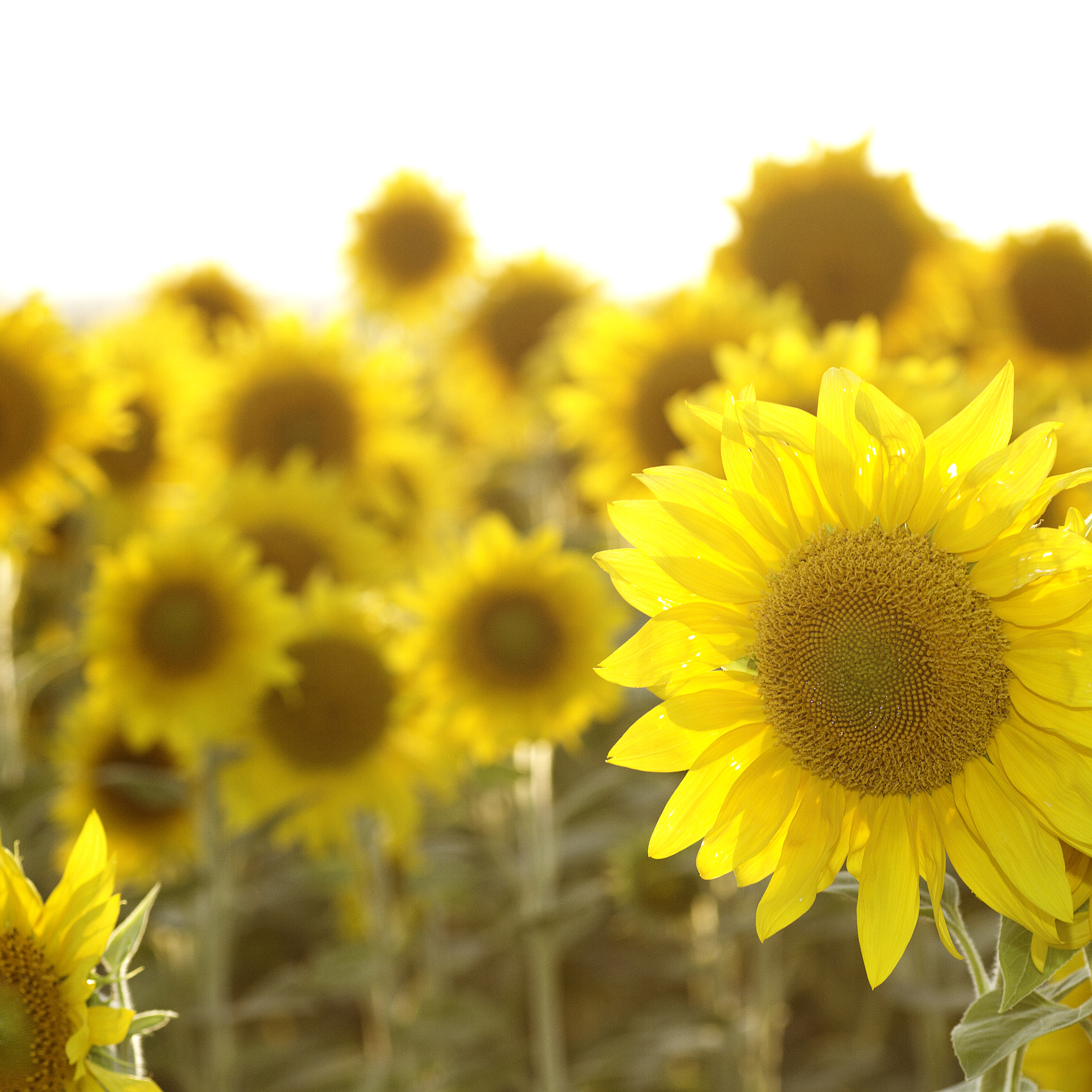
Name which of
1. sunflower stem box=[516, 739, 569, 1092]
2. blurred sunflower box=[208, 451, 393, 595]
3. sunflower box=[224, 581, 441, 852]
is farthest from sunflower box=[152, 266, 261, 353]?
sunflower stem box=[516, 739, 569, 1092]

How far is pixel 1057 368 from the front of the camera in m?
3.64

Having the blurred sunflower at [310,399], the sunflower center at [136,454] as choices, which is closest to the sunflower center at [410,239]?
the blurred sunflower at [310,399]

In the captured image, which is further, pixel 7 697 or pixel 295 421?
pixel 295 421

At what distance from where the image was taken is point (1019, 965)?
0.97 m

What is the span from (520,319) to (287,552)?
188 cm

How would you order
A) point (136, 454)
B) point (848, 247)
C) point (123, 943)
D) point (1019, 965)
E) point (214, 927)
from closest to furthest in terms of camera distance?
1. point (1019, 965)
2. point (123, 943)
3. point (214, 927)
4. point (848, 247)
5. point (136, 454)

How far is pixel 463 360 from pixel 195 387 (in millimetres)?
1328

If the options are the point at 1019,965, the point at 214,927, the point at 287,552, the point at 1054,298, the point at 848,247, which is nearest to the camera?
the point at 1019,965

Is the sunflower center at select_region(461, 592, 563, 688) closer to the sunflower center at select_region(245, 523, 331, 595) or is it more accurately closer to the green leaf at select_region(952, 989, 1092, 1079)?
the sunflower center at select_region(245, 523, 331, 595)

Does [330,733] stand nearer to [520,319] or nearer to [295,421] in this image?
[295,421]

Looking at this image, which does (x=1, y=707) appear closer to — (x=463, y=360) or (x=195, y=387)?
(x=195, y=387)

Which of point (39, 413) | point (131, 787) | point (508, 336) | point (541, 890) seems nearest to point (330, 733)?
point (131, 787)

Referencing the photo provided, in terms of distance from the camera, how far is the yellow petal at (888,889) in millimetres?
996

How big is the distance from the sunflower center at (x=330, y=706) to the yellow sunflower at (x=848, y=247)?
1616 millimetres
